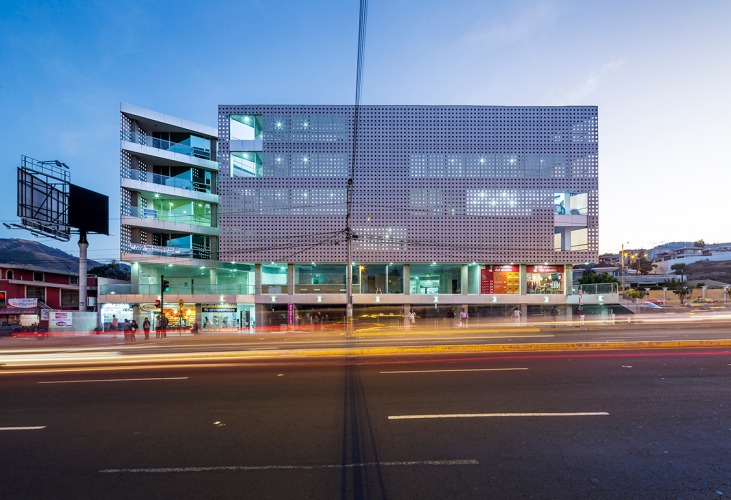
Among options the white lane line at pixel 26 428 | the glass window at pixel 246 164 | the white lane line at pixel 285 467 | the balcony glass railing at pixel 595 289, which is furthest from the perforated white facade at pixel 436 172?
the white lane line at pixel 285 467

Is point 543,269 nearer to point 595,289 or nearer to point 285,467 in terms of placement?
point 595,289

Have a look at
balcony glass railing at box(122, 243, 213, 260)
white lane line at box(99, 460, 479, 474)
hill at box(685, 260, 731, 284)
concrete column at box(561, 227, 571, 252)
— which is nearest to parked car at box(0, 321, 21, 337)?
balcony glass railing at box(122, 243, 213, 260)

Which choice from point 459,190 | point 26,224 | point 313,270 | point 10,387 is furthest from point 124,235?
point 459,190

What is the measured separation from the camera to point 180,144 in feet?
118

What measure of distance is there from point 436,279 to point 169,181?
91.0 feet

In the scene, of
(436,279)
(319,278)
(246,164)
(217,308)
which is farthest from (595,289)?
(217,308)

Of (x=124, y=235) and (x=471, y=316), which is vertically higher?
(x=124, y=235)

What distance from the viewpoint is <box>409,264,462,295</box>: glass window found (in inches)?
1448

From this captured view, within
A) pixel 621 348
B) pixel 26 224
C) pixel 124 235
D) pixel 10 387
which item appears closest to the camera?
pixel 10 387

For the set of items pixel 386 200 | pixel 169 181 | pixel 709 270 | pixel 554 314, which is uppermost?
pixel 169 181

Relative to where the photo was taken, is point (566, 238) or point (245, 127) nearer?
point (245, 127)

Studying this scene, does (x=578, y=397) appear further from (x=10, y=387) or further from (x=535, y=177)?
(x=535, y=177)

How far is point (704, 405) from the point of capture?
7102 millimetres

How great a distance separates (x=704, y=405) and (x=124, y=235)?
39.0 meters
